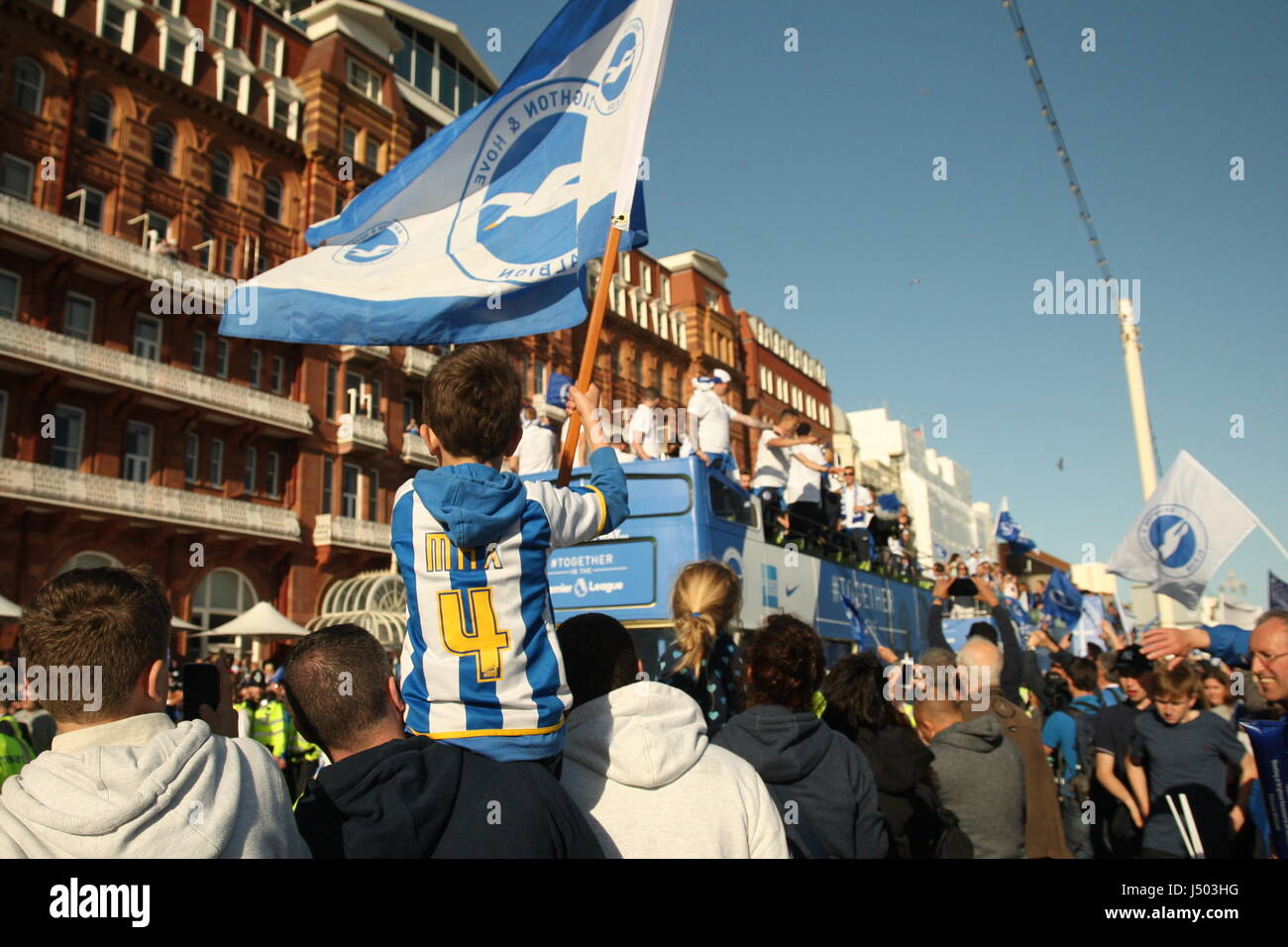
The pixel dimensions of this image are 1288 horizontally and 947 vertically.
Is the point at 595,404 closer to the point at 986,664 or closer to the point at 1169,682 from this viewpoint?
the point at 986,664

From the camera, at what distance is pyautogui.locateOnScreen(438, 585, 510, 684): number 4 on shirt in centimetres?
252

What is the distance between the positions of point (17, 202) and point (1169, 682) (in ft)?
83.0

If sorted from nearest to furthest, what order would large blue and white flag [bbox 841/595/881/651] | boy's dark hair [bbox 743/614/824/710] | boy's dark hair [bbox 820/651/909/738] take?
boy's dark hair [bbox 743/614/824/710] → boy's dark hair [bbox 820/651/909/738] → large blue and white flag [bbox 841/595/881/651]

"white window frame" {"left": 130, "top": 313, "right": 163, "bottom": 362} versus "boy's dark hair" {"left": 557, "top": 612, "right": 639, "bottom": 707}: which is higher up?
"white window frame" {"left": 130, "top": 313, "right": 163, "bottom": 362}

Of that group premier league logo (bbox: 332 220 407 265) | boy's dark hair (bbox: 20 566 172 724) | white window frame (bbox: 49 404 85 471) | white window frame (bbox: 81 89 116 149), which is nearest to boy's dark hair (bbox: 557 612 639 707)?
boy's dark hair (bbox: 20 566 172 724)

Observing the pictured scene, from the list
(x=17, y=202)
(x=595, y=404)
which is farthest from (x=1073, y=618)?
(x=17, y=202)

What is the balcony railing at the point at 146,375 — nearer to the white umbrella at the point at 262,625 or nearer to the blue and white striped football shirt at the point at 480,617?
the white umbrella at the point at 262,625

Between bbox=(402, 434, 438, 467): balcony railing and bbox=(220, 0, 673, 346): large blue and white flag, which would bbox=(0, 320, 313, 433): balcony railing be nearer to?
bbox=(402, 434, 438, 467): balcony railing

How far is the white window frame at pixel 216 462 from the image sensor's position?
26.8 metres

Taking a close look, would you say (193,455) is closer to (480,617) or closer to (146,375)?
(146,375)

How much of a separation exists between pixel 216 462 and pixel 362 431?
4451mm

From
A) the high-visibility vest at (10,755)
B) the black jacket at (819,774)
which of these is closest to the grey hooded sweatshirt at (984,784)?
the black jacket at (819,774)

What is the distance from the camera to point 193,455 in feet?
86.7

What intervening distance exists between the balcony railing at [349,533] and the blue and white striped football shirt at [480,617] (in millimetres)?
26885
